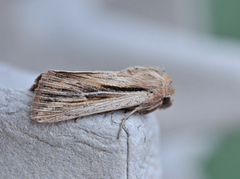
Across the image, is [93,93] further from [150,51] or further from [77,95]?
[150,51]

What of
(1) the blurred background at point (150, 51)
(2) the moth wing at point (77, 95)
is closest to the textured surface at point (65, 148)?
(2) the moth wing at point (77, 95)

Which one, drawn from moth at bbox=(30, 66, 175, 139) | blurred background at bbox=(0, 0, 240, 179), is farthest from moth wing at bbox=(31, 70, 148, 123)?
blurred background at bbox=(0, 0, 240, 179)

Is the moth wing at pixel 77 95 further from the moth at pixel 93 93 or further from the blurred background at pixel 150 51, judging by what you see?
the blurred background at pixel 150 51

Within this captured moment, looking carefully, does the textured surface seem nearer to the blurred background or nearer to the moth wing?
the moth wing

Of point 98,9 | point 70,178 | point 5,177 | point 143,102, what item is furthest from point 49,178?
point 98,9

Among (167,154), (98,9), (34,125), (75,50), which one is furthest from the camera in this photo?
(98,9)

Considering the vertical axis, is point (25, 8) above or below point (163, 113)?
above

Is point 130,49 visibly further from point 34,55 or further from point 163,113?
point 34,55
